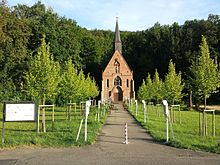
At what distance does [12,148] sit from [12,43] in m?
38.3

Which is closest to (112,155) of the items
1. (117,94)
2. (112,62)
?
(117,94)

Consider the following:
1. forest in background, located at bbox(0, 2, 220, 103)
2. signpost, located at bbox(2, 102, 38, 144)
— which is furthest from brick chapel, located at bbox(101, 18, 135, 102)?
signpost, located at bbox(2, 102, 38, 144)

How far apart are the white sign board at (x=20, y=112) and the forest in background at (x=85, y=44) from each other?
26870mm

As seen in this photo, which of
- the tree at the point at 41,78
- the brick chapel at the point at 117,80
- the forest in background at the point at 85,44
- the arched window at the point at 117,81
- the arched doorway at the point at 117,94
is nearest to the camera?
the tree at the point at 41,78

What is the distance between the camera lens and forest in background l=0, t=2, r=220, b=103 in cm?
5016

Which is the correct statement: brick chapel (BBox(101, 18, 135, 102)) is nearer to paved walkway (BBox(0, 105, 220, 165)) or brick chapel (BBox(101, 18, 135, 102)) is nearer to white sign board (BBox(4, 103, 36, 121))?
white sign board (BBox(4, 103, 36, 121))

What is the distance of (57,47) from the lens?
61.2 m

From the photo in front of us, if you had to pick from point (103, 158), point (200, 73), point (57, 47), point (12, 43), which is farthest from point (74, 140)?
point (57, 47)

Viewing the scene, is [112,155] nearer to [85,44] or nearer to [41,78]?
[41,78]

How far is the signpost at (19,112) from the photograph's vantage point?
51.7 feet

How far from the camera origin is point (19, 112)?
52.5 ft

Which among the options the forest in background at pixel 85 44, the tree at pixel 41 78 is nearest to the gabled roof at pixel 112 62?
the forest in background at pixel 85 44

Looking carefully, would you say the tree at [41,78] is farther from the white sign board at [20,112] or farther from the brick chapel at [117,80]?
the brick chapel at [117,80]

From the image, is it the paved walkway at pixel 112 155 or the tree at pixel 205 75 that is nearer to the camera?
the paved walkway at pixel 112 155
